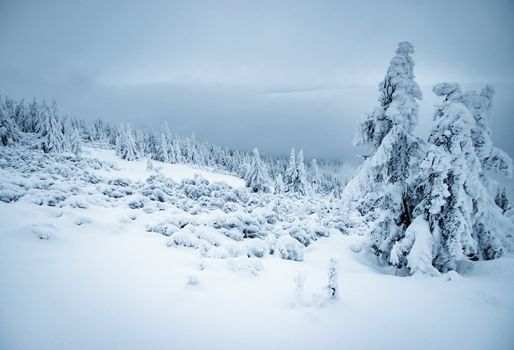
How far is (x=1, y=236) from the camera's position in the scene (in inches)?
326

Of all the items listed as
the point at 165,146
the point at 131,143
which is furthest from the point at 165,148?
the point at 131,143

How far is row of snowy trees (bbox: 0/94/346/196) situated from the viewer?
45.6 metres

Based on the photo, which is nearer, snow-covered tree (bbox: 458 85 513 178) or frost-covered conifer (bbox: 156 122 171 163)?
snow-covered tree (bbox: 458 85 513 178)

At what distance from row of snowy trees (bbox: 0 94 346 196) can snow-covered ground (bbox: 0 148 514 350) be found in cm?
3786

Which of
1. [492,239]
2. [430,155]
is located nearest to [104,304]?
[430,155]

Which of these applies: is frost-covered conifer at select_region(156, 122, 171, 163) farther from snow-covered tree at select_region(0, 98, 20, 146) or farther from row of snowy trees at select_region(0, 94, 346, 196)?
snow-covered tree at select_region(0, 98, 20, 146)

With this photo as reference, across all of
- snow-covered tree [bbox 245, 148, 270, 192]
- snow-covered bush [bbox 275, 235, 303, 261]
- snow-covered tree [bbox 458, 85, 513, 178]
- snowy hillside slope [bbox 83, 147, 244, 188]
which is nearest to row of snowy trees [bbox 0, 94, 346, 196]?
snow-covered tree [bbox 245, 148, 270, 192]

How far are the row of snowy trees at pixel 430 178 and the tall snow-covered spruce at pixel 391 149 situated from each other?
4 cm

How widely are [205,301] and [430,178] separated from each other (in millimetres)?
9452

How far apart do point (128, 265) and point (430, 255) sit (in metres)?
10.3

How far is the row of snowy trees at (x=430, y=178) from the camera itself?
9.21 metres

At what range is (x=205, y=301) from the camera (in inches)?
233

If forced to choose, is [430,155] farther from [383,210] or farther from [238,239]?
[238,239]

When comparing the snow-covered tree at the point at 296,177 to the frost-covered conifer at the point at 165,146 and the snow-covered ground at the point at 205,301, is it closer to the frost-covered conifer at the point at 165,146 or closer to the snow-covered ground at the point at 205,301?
the frost-covered conifer at the point at 165,146
